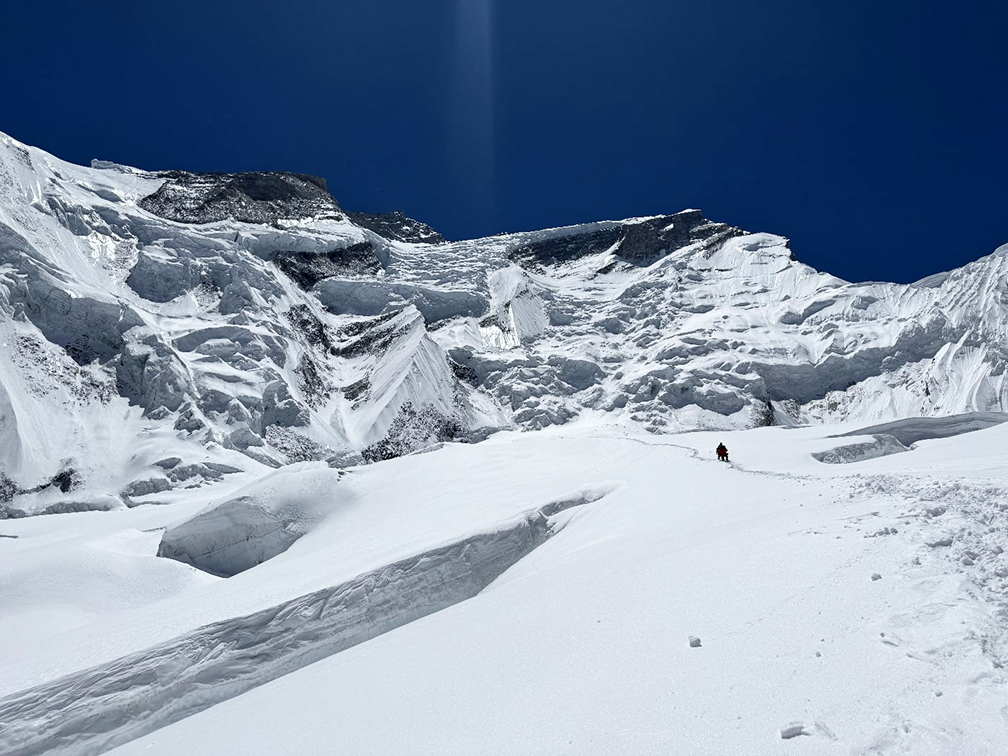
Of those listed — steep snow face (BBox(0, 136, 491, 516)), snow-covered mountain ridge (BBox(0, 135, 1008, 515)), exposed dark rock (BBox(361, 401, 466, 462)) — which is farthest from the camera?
exposed dark rock (BBox(361, 401, 466, 462))

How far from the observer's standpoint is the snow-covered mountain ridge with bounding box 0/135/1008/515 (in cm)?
4641

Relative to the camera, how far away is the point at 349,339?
271 feet

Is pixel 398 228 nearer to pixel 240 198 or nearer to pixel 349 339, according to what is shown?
pixel 240 198

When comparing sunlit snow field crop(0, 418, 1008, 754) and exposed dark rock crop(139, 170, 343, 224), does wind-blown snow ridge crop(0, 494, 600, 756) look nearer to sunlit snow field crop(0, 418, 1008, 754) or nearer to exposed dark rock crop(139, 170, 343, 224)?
sunlit snow field crop(0, 418, 1008, 754)

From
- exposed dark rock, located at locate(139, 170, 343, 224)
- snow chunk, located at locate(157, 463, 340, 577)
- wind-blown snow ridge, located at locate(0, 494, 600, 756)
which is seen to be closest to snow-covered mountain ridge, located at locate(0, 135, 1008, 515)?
exposed dark rock, located at locate(139, 170, 343, 224)

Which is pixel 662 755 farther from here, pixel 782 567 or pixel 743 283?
pixel 743 283

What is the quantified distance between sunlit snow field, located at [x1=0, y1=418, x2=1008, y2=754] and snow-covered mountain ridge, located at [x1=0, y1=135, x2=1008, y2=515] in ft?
106

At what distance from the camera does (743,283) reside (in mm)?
94188

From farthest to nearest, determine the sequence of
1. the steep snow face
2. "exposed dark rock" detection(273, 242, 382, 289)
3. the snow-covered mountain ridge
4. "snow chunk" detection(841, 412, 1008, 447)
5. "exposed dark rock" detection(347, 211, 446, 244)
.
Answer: "exposed dark rock" detection(347, 211, 446, 244), "exposed dark rock" detection(273, 242, 382, 289), the snow-covered mountain ridge, the steep snow face, "snow chunk" detection(841, 412, 1008, 447)

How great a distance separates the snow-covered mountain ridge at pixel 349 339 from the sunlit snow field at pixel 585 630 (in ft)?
106

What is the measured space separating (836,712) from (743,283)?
98.7m

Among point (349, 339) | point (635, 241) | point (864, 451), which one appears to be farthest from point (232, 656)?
point (635, 241)

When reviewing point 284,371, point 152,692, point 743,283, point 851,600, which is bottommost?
point 152,692

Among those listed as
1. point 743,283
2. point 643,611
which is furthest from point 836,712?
point 743,283
